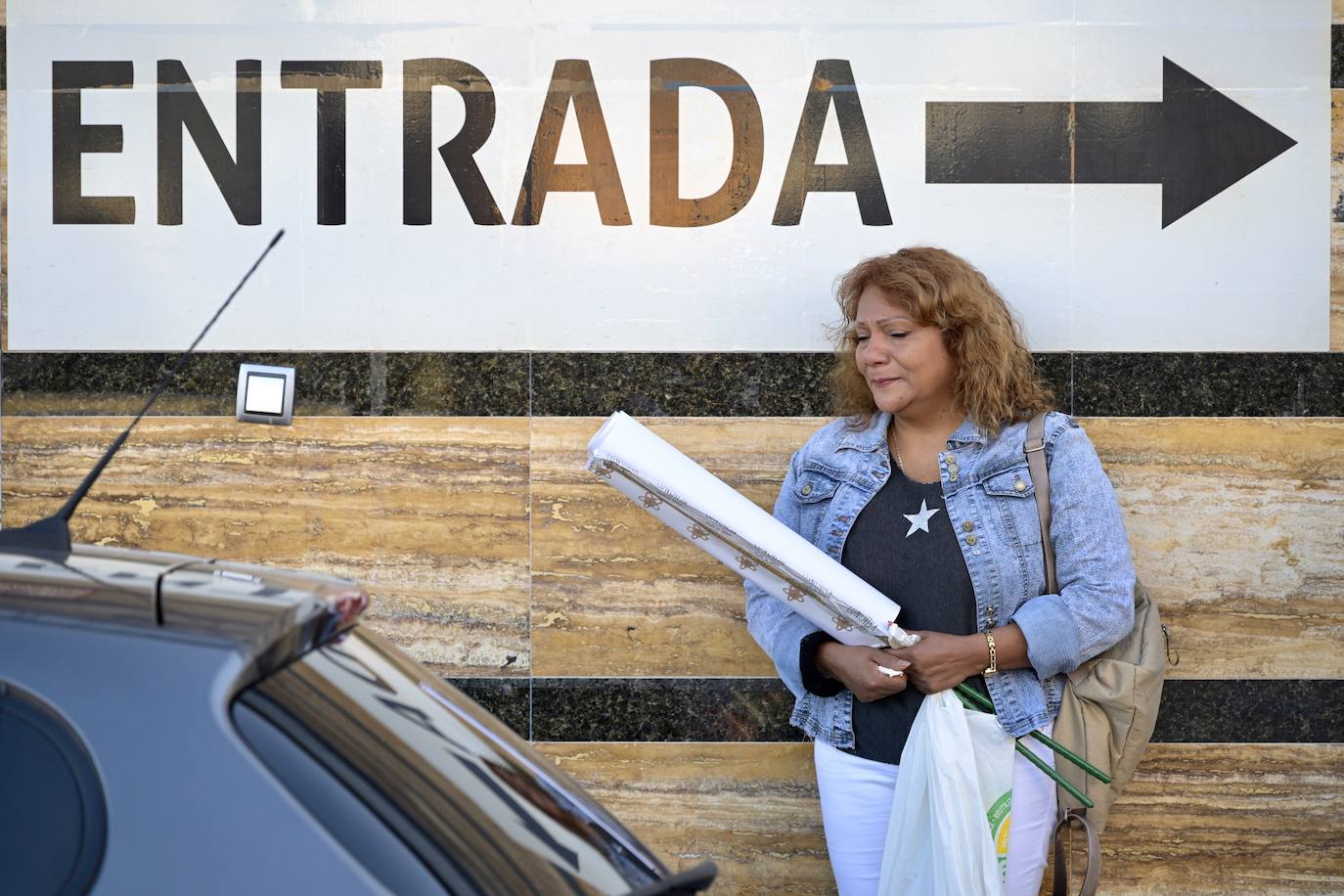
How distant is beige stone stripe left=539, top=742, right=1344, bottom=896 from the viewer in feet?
12.7

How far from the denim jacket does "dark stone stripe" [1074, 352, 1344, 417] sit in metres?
0.68

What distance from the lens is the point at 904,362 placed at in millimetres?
3203

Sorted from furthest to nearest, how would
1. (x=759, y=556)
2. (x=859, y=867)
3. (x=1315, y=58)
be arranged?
(x=1315, y=58) < (x=859, y=867) < (x=759, y=556)

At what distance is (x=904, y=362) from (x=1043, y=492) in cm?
47

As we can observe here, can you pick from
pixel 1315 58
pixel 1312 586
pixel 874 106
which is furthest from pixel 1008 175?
pixel 1312 586

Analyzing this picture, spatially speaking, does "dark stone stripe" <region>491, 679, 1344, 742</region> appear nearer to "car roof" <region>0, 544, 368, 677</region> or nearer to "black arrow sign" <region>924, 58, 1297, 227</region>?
"black arrow sign" <region>924, 58, 1297, 227</region>

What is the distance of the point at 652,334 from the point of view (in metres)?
3.90

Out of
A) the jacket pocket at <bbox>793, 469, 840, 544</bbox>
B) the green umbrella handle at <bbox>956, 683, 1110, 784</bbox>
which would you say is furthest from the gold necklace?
the green umbrella handle at <bbox>956, 683, 1110, 784</bbox>

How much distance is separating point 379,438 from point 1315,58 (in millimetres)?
3043

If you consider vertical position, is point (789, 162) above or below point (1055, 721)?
above

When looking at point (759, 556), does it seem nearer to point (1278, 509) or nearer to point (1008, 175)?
point (1008, 175)

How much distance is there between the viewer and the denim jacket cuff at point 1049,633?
3021 mm

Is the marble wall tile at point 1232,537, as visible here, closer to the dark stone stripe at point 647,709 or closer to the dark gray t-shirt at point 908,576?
the dark gray t-shirt at point 908,576

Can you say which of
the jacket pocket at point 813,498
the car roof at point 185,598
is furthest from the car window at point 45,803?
the jacket pocket at point 813,498
